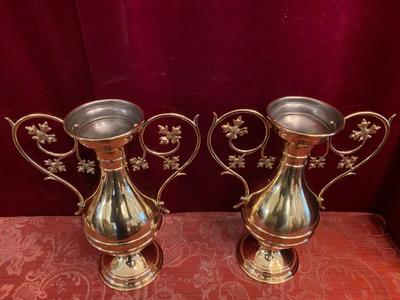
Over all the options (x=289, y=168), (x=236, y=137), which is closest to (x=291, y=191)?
(x=289, y=168)

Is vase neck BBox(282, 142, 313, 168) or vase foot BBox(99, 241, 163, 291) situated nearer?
vase neck BBox(282, 142, 313, 168)

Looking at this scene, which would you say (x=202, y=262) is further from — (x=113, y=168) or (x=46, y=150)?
(x=46, y=150)

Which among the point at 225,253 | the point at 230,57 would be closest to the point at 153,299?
the point at 225,253

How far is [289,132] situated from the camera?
725mm

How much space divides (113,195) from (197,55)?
1.31 feet

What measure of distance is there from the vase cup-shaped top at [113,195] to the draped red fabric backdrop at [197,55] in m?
0.10

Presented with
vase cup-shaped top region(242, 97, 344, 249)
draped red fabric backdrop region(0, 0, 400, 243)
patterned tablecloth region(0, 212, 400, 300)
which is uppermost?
draped red fabric backdrop region(0, 0, 400, 243)

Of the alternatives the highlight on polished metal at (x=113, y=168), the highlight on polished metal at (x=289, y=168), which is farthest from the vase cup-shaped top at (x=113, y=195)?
the highlight on polished metal at (x=289, y=168)

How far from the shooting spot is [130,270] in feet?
3.13

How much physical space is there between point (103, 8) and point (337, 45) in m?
0.56

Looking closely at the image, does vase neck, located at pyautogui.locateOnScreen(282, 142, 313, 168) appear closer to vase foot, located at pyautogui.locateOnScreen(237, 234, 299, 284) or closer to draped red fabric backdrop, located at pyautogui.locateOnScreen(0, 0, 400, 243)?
draped red fabric backdrop, located at pyautogui.locateOnScreen(0, 0, 400, 243)

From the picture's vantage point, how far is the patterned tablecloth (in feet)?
3.04

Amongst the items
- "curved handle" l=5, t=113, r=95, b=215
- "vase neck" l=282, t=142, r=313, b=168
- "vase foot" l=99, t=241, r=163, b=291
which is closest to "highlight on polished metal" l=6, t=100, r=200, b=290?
"curved handle" l=5, t=113, r=95, b=215

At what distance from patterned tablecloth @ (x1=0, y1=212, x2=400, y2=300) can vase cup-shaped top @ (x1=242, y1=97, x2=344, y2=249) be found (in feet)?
0.56
